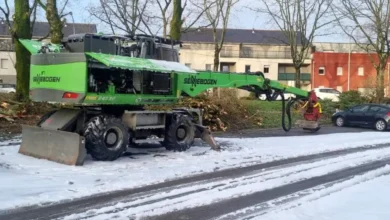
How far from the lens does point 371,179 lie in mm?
10320

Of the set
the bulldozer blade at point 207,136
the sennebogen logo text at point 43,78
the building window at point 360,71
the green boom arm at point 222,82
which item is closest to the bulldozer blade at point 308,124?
the green boom arm at point 222,82

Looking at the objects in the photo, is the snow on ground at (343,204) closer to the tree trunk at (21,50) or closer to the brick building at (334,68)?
the tree trunk at (21,50)

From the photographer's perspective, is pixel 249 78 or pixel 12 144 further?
pixel 249 78

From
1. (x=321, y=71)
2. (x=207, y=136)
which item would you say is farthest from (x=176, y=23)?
(x=321, y=71)

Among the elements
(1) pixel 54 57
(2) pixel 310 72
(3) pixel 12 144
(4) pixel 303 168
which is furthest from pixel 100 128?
(2) pixel 310 72

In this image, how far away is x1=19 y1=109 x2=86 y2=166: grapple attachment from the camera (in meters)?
10.8

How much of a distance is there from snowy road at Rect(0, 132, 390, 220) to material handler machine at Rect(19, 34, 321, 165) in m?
0.44

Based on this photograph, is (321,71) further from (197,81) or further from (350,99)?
(197,81)

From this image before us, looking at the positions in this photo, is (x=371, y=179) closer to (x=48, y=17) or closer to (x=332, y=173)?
(x=332, y=173)

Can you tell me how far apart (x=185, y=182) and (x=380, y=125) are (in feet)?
61.7

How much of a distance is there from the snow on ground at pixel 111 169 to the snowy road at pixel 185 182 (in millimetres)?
16

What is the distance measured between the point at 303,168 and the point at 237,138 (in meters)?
6.61

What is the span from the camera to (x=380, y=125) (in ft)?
83.8

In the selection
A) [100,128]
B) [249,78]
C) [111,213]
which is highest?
[249,78]
